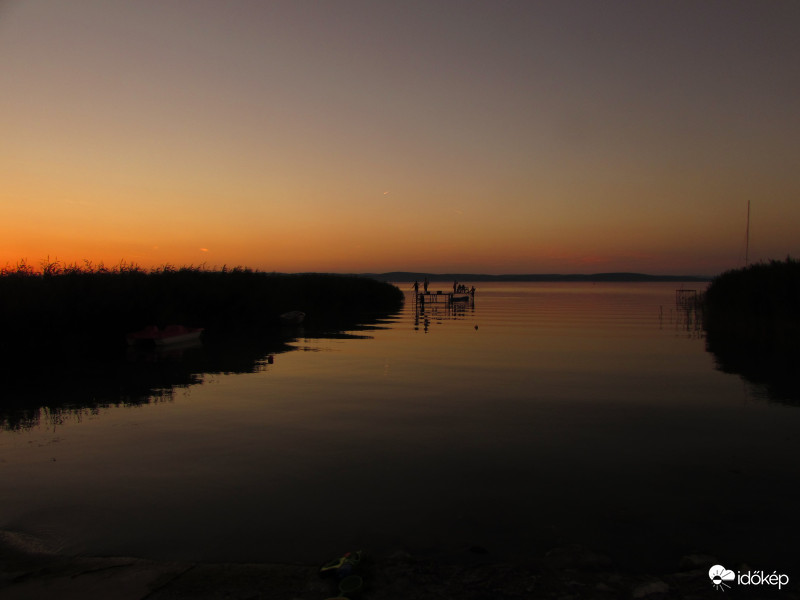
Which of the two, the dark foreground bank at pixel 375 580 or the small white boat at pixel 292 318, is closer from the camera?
the dark foreground bank at pixel 375 580

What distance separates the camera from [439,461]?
987cm

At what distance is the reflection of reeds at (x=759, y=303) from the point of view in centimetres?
3153

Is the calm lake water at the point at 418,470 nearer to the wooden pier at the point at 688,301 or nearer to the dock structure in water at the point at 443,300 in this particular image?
the wooden pier at the point at 688,301

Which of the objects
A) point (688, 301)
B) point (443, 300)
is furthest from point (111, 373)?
point (443, 300)

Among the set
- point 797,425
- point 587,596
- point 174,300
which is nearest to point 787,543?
point 587,596

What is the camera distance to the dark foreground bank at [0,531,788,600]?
5465mm

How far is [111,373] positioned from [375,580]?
16.6 m

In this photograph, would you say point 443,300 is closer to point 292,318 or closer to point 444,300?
point 444,300

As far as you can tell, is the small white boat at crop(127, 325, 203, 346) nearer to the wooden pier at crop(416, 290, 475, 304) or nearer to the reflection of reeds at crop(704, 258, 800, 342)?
the reflection of reeds at crop(704, 258, 800, 342)

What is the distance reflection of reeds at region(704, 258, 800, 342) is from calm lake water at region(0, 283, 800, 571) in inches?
702

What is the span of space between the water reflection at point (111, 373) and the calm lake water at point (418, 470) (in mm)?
635

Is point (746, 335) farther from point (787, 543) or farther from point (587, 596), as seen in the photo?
point (587, 596)

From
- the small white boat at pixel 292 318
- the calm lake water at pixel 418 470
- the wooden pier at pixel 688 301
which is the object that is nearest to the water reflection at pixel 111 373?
the calm lake water at pixel 418 470

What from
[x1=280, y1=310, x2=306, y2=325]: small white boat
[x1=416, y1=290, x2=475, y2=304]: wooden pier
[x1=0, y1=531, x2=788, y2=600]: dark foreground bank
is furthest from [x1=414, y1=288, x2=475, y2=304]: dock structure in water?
[x1=0, y1=531, x2=788, y2=600]: dark foreground bank
